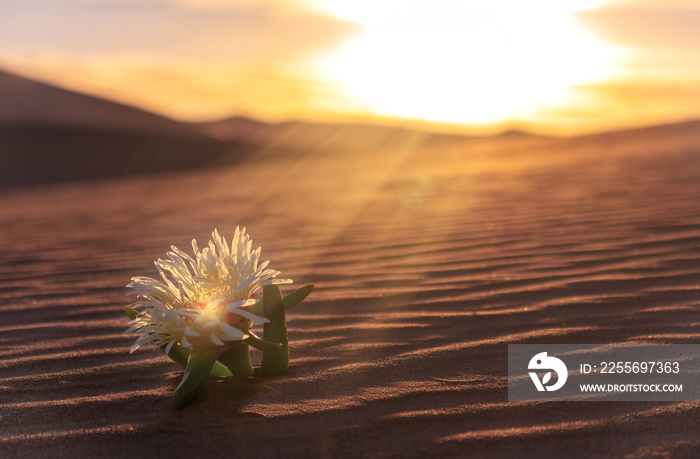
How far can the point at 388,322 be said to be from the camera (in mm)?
2805

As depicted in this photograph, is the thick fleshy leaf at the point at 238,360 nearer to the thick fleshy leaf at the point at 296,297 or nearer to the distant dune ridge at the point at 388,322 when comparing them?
the distant dune ridge at the point at 388,322

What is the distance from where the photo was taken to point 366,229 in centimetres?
519

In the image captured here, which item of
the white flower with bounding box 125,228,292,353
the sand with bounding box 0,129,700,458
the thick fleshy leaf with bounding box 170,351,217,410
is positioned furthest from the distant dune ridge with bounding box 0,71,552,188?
the thick fleshy leaf with bounding box 170,351,217,410

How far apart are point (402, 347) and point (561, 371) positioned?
57cm

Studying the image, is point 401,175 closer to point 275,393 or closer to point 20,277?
point 20,277

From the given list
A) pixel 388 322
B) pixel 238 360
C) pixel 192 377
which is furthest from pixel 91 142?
pixel 192 377

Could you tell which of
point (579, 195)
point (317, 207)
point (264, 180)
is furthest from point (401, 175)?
point (579, 195)

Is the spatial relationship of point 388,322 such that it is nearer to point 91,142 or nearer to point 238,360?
point 238,360

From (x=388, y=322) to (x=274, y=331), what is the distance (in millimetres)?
741

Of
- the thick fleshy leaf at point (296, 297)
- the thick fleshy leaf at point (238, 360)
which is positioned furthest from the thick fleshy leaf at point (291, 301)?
the thick fleshy leaf at point (238, 360)

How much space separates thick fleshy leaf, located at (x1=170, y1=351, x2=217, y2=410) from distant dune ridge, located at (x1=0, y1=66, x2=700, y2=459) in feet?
0.14

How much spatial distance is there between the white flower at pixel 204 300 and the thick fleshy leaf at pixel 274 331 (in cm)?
5

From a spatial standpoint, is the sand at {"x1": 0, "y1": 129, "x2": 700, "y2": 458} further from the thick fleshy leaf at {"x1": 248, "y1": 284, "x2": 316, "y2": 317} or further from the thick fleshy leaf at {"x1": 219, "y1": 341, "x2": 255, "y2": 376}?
the thick fleshy leaf at {"x1": 248, "y1": 284, "x2": 316, "y2": 317}

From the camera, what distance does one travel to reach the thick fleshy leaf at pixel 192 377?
1975 millimetres
